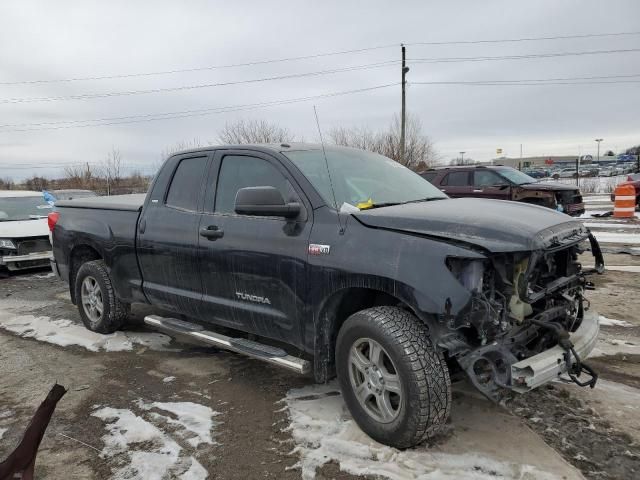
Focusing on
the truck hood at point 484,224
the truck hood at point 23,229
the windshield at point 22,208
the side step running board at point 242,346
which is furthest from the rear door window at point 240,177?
the windshield at point 22,208

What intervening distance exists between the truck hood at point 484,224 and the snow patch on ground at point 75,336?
3070 mm

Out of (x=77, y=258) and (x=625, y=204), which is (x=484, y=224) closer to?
(x=77, y=258)

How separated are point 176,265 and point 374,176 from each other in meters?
1.87

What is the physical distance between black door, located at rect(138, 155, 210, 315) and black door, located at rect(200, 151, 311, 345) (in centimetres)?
16

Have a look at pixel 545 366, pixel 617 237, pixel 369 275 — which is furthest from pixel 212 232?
pixel 617 237

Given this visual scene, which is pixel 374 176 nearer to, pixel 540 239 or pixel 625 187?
pixel 540 239

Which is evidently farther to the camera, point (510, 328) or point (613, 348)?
point (613, 348)

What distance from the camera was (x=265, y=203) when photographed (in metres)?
3.47

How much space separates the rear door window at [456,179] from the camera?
43.9ft

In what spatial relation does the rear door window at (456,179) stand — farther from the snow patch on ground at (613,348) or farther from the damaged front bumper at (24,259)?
the damaged front bumper at (24,259)

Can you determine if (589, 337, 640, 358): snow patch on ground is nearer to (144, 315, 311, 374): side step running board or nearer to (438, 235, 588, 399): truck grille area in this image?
(438, 235, 588, 399): truck grille area

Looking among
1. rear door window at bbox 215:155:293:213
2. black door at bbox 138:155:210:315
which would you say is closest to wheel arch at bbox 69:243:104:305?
black door at bbox 138:155:210:315

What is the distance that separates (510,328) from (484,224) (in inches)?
24.2

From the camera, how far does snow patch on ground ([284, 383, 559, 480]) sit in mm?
2854
